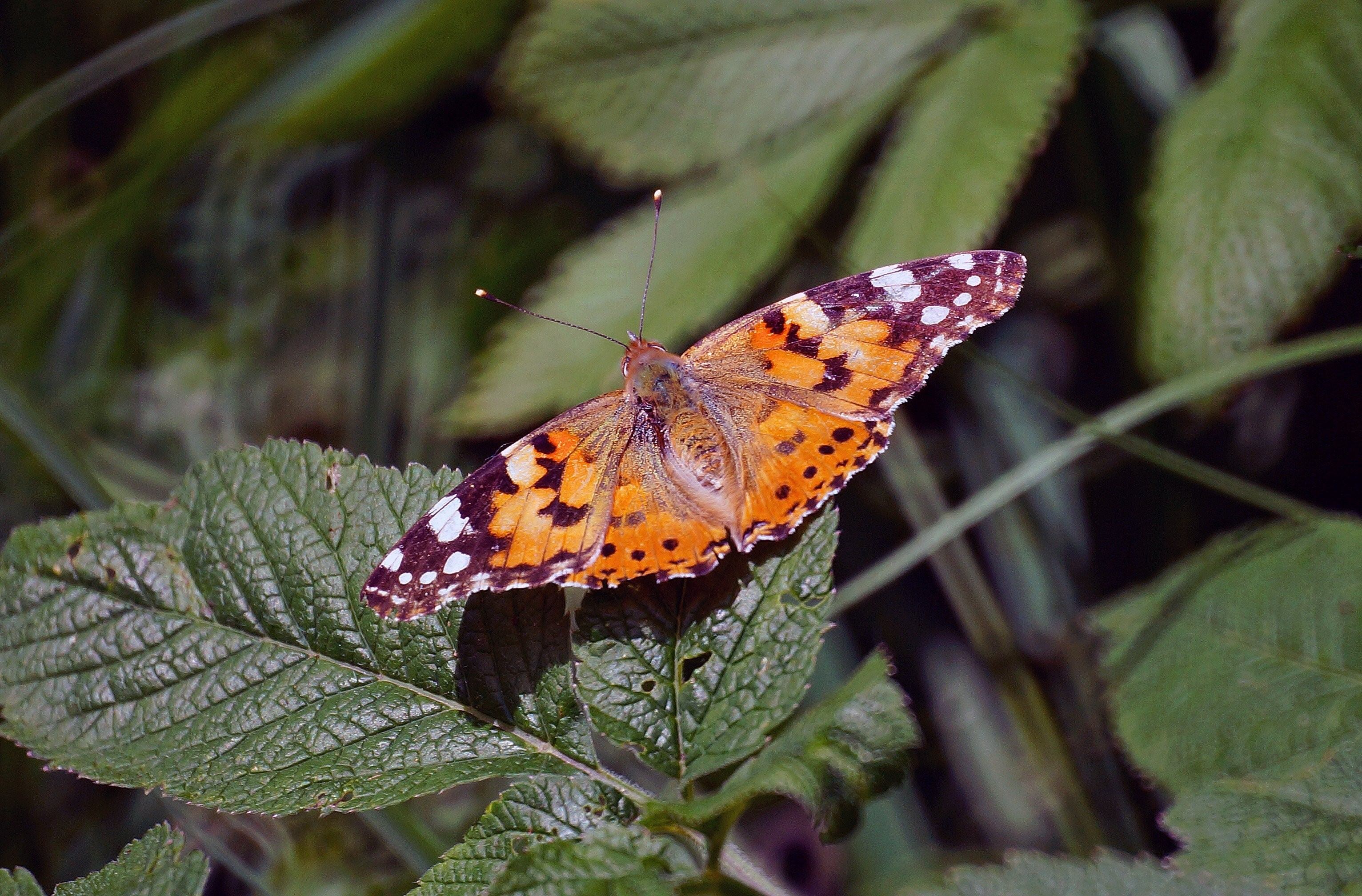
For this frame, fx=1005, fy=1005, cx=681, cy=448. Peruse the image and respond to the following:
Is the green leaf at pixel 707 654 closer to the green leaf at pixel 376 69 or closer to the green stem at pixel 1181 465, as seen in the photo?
the green stem at pixel 1181 465

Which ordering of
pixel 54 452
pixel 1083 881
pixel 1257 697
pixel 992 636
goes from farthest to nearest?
Result: pixel 992 636, pixel 54 452, pixel 1257 697, pixel 1083 881

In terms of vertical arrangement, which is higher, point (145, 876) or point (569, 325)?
point (569, 325)

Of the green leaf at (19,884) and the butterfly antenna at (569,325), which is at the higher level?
the butterfly antenna at (569,325)

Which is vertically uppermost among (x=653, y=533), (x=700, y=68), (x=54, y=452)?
(x=700, y=68)

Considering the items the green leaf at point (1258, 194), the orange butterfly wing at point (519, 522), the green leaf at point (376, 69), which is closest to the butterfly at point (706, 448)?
the orange butterfly wing at point (519, 522)

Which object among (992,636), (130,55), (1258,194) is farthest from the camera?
(130,55)

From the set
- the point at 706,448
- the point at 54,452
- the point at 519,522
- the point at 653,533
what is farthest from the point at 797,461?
the point at 54,452

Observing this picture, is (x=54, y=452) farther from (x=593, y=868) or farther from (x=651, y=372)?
(x=593, y=868)
